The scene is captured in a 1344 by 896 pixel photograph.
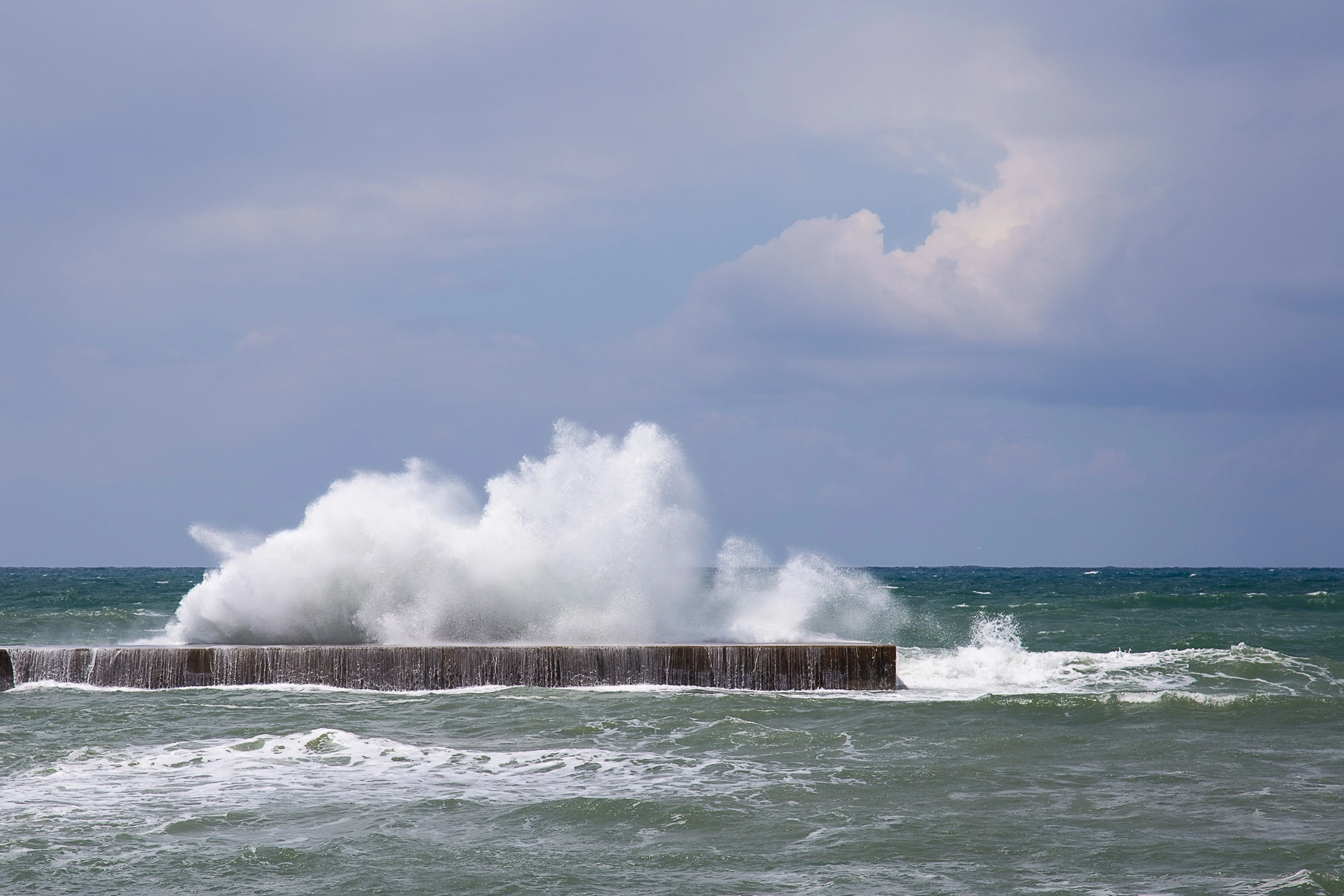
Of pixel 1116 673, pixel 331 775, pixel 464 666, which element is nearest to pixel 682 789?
pixel 331 775

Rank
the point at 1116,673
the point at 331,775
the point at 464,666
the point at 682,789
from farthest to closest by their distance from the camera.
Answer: the point at 1116,673, the point at 464,666, the point at 331,775, the point at 682,789

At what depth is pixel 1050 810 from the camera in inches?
273

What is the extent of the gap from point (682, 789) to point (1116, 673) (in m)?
8.71

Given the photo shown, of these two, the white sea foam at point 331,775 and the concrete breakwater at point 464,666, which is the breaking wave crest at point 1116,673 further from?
the white sea foam at point 331,775

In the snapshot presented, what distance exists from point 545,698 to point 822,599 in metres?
6.25

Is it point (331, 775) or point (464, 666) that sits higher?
point (464, 666)

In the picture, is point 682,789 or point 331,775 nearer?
point 682,789

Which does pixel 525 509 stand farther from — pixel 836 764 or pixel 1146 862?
pixel 1146 862

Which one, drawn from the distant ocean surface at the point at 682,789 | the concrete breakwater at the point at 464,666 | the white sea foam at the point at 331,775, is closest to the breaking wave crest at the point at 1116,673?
the distant ocean surface at the point at 682,789

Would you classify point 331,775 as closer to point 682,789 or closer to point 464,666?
point 682,789

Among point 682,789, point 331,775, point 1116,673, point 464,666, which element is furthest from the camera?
point 1116,673

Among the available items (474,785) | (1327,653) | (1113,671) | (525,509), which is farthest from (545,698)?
(1327,653)

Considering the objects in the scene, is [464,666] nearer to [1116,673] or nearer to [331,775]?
[331,775]

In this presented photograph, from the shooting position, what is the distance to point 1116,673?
46.3 feet
